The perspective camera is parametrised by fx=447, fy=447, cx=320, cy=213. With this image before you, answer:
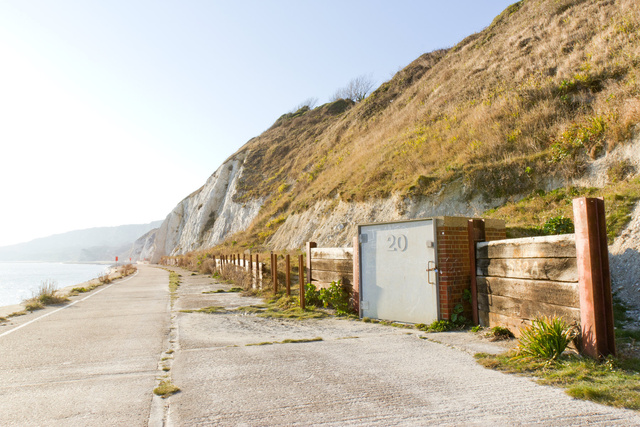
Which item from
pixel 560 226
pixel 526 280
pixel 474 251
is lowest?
pixel 526 280

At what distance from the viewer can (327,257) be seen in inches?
429

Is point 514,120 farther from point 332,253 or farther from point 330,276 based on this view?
point 330,276

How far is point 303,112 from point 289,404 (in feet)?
221

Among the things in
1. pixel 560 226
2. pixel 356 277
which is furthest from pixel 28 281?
pixel 560 226

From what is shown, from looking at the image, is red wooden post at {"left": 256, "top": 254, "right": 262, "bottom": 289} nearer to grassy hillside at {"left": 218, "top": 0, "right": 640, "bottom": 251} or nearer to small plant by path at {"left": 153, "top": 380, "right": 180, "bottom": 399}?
grassy hillside at {"left": 218, "top": 0, "right": 640, "bottom": 251}

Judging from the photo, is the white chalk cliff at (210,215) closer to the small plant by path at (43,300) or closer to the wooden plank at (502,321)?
the small plant by path at (43,300)

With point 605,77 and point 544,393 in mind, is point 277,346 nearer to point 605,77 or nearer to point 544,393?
point 544,393

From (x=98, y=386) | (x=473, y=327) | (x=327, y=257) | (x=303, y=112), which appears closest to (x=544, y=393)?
(x=473, y=327)

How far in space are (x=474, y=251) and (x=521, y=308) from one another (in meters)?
1.48

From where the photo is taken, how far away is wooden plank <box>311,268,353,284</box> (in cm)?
1005

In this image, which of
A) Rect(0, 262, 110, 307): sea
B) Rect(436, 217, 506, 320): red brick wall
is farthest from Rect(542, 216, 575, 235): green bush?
Rect(0, 262, 110, 307): sea

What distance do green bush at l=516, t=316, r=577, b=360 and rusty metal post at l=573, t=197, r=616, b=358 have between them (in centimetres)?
20

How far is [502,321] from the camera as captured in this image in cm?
671

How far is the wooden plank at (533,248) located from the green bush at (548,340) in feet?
2.74
